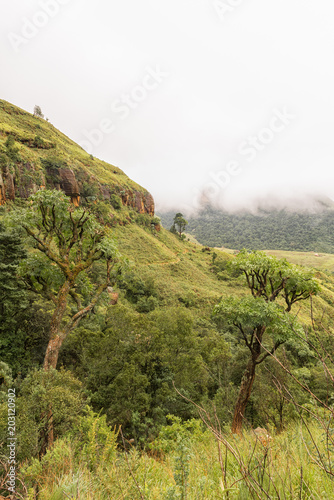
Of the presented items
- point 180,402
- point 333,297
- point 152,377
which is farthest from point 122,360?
point 333,297

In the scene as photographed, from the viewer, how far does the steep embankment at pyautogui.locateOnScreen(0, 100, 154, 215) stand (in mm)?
37844

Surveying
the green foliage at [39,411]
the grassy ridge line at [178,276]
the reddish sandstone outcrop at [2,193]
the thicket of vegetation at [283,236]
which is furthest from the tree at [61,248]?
the thicket of vegetation at [283,236]

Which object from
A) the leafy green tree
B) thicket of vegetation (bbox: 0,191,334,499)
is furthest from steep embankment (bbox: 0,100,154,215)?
thicket of vegetation (bbox: 0,191,334,499)

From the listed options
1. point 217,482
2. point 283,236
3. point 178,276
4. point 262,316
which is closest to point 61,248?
point 262,316

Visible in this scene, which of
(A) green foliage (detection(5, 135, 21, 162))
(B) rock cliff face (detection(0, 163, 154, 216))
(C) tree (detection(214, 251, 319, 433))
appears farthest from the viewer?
(A) green foliage (detection(5, 135, 21, 162))

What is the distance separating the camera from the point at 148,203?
77438 mm

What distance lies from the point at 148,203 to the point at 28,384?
74.8 m

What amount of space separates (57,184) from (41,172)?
4.21 meters

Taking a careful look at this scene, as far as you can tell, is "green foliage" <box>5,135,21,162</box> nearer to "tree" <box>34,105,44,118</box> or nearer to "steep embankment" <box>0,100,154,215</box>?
"steep embankment" <box>0,100,154,215</box>

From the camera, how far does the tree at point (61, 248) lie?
24.8 ft

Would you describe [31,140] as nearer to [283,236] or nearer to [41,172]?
[41,172]

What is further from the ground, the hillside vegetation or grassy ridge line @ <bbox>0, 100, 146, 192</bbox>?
grassy ridge line @ <bbox>0, 100, 146, 192</bbox>

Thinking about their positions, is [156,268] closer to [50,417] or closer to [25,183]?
[25,183]

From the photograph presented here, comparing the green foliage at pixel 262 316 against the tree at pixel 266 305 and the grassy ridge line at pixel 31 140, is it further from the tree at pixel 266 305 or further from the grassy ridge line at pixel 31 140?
the grassy ridge line at pixel 31 140
